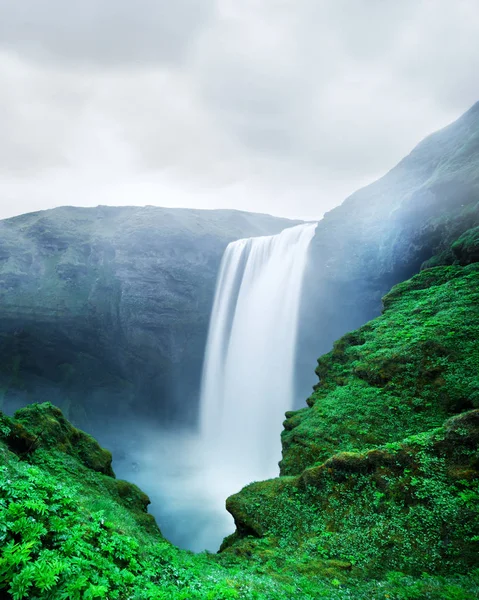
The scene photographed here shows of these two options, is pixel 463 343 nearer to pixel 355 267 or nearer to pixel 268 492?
pixel 268 492

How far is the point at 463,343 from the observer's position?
975cm

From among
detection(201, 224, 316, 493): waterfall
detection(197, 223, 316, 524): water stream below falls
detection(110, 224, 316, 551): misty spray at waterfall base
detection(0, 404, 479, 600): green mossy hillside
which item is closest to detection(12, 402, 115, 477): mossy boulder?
detection(0, 404, 479, 600): green mossy hillside

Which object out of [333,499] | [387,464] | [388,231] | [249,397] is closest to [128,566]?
[333,499]

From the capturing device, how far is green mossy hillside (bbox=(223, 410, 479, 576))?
586 centimetres

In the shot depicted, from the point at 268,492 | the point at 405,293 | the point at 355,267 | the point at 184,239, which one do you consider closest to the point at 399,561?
the point at 268,492

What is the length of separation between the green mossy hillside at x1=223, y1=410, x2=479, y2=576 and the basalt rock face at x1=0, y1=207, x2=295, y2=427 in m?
26.5

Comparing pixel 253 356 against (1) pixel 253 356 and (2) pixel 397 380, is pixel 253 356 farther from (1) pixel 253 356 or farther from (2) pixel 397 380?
(2) pixel 397 380

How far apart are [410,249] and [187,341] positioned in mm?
24287

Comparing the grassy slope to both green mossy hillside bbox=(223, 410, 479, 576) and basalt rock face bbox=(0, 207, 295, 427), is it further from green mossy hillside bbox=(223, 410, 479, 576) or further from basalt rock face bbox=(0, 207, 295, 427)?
basalt rock face bbox=(0, 207, 295, 427)

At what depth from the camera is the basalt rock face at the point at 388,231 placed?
1595cm

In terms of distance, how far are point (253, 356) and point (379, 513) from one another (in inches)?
834

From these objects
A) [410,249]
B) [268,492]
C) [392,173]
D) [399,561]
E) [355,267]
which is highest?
[392,173]

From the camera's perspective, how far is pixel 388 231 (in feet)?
66.6

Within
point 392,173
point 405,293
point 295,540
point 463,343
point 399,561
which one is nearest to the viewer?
point 399,561
